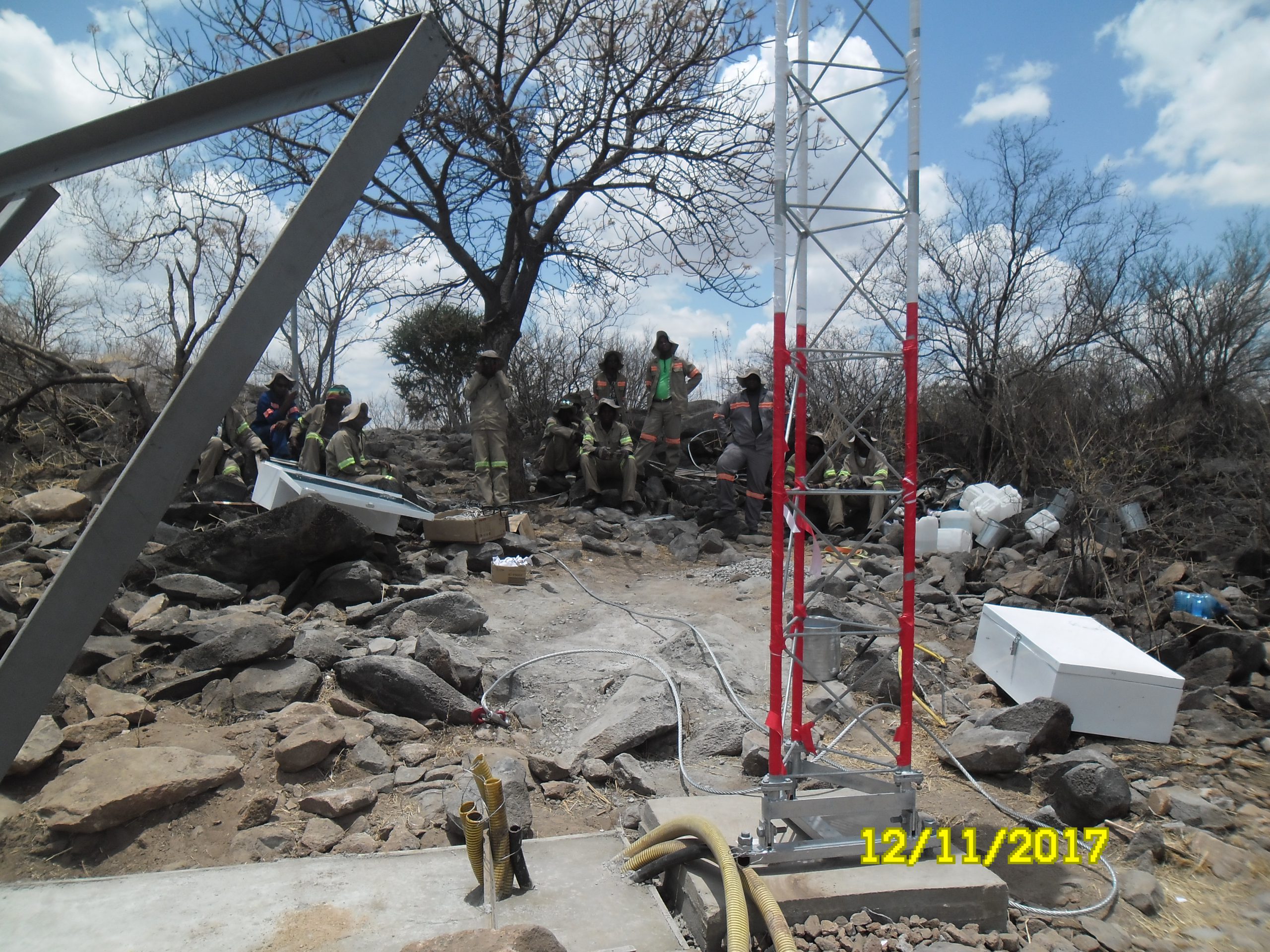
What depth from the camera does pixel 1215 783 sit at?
4.76 metres

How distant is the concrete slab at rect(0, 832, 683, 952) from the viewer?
2.88 m

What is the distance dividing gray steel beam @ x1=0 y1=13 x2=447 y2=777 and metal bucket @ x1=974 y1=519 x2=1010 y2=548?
9387 mm

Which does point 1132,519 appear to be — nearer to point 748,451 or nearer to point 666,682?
point 748,451

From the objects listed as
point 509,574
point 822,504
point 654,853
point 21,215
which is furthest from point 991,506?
point 21,215

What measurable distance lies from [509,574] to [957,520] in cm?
569

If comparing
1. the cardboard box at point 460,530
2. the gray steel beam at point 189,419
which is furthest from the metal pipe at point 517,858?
the cardboard box at point 460,530

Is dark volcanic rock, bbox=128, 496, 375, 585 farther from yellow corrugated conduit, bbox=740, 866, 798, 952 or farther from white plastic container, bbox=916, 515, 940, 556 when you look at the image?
white plastic container, bbox=916, 515, 940, 556

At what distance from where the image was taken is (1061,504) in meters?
10.3

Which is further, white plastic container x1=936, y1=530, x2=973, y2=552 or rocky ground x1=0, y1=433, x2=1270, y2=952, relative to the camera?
white plastic container x1=936, y1=530, x2=973, y2=552

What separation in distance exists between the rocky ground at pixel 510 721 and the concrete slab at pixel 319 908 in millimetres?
332

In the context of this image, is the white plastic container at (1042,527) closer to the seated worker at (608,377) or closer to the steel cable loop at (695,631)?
the steel cable loop at (695,631)

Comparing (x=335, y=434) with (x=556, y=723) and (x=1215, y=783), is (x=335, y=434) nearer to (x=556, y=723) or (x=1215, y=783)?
(x=556, y=723)

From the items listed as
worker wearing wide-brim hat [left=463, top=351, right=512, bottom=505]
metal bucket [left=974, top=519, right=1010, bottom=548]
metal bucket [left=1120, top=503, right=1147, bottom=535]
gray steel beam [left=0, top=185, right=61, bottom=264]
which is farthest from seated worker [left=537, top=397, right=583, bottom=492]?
gray steel beam [left=0, top=185, right=61, bottom=264]

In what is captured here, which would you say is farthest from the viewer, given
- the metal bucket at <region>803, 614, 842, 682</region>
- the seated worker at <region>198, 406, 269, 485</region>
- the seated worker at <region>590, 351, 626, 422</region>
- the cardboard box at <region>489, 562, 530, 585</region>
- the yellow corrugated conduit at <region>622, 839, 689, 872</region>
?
the seated worker at <region>590, 351, 626, 422</region>
